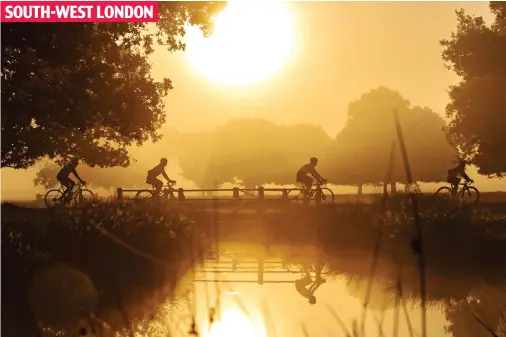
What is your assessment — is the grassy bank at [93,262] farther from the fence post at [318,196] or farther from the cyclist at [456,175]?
the cyclist at [456,175]

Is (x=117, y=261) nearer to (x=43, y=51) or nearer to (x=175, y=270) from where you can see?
(x=175, y=270)

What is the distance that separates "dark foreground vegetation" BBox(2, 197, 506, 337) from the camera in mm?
11156

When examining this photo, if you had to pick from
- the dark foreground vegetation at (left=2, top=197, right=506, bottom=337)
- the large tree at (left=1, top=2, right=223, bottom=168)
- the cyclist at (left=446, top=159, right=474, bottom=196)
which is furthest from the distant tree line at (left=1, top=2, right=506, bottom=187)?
the cyclist at (left=446, top=159, right=474, bottom=196)

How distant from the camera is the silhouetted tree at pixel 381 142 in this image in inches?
3349

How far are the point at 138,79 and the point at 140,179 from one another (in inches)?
4510

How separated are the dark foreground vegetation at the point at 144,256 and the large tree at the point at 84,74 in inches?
166

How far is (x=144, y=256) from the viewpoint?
15.7 metres

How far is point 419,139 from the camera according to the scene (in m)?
87.6

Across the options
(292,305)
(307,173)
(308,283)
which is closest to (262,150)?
(307,173)

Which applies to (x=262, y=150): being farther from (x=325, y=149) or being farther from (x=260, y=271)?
(x=260, y=271)

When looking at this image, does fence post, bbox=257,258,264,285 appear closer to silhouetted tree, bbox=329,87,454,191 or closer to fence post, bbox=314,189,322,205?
fence post, bbox=314,189,322,205

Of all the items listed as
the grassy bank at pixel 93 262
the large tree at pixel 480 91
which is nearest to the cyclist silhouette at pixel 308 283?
the grassy bank at pixel 93 262

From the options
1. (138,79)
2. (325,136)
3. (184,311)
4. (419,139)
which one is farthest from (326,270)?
(325,136)

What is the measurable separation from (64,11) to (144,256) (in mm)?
6466
